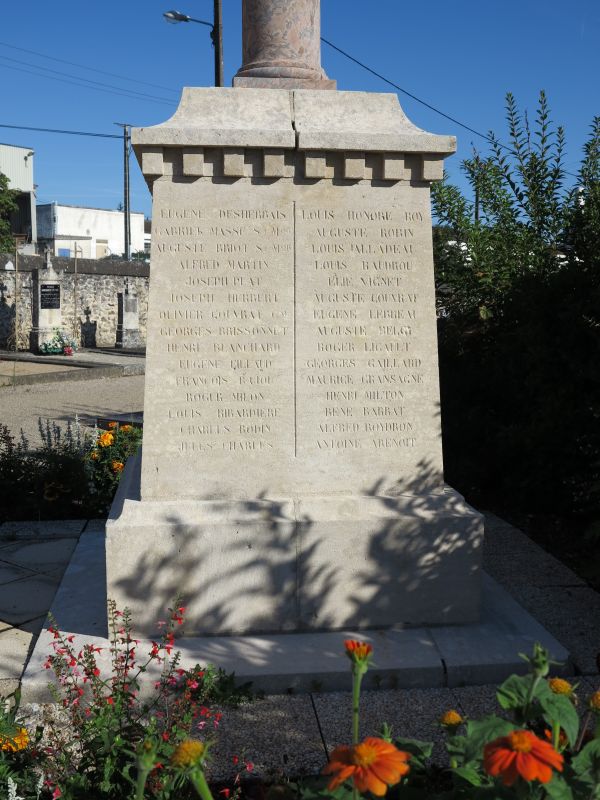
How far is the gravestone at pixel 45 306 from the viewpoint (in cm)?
2572

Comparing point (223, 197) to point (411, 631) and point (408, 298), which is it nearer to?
point (408, 298)

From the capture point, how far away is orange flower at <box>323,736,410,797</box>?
1.33 m

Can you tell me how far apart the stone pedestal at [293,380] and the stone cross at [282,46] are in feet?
0.55

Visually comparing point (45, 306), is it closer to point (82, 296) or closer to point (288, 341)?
point (82, 296)

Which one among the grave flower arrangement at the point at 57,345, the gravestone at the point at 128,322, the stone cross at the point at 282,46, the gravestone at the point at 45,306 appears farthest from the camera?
the gravestone at the point at 128,322

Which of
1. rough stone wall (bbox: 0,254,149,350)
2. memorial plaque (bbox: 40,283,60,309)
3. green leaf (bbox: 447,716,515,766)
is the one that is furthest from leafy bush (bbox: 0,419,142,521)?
rough stone wall (bbox: 0,254,149,350)

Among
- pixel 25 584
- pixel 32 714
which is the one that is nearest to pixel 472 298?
pixel 25 584

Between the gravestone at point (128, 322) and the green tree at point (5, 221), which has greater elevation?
the green tree at point (5, 221)

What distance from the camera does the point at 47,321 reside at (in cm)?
2589

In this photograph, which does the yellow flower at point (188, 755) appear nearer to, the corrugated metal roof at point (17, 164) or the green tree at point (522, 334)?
the green tree at point (522, 334)

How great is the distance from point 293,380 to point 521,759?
268 centimetres

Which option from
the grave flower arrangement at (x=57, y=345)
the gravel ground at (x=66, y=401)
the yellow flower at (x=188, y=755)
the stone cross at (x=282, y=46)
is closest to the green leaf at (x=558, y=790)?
the yellow flower at (x=188, y=755)

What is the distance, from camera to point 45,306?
25.9 meters

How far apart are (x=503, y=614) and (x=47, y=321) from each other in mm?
24033
